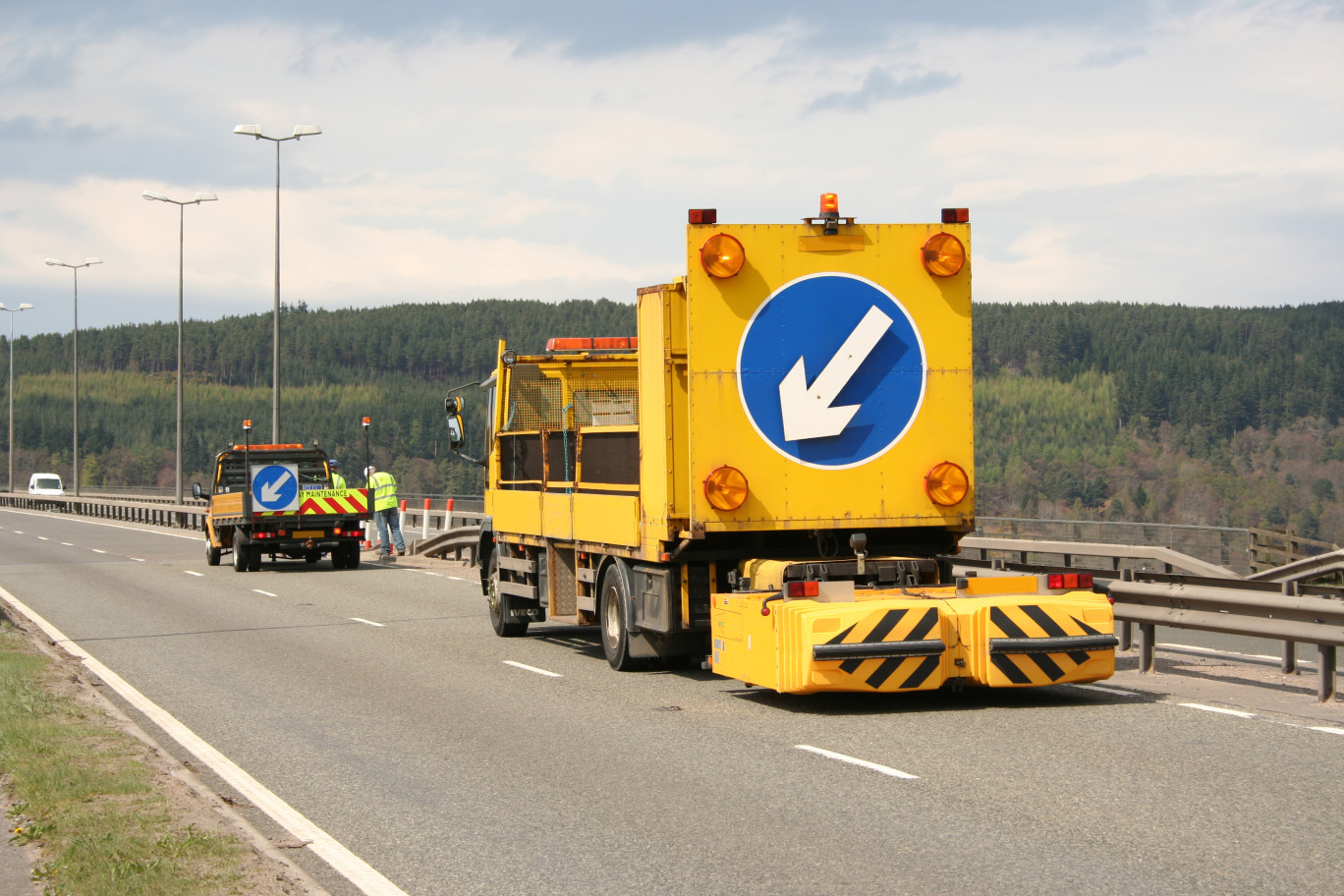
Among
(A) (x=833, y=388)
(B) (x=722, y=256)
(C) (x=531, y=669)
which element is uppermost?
(B) (x=722, y=256)

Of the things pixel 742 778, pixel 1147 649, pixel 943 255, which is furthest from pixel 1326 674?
pixel 742 778

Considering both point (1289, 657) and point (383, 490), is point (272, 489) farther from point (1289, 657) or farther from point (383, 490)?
point (1289, 657)

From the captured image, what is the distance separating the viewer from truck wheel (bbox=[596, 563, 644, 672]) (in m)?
12.5

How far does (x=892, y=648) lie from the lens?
387 inches

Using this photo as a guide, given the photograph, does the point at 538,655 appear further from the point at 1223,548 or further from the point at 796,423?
the point at 1223,548

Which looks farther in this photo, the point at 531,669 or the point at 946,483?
the point at 531,669

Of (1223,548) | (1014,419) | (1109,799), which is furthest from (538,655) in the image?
(1014,419)

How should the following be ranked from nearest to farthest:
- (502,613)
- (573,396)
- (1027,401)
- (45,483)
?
(573,396)
(502,613)
(45,483)
(1027,401)

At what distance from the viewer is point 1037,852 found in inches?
242

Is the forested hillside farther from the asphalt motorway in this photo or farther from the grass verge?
the grass verge

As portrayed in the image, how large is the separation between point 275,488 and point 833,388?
18.9m

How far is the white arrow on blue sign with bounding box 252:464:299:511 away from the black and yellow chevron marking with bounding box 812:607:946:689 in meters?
20.0

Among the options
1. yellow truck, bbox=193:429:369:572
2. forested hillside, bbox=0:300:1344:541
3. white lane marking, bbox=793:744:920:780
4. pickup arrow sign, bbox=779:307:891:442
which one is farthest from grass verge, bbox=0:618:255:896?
forested hillside, bbox=0:300:1344:541

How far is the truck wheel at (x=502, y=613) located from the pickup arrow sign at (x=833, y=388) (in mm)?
5574
